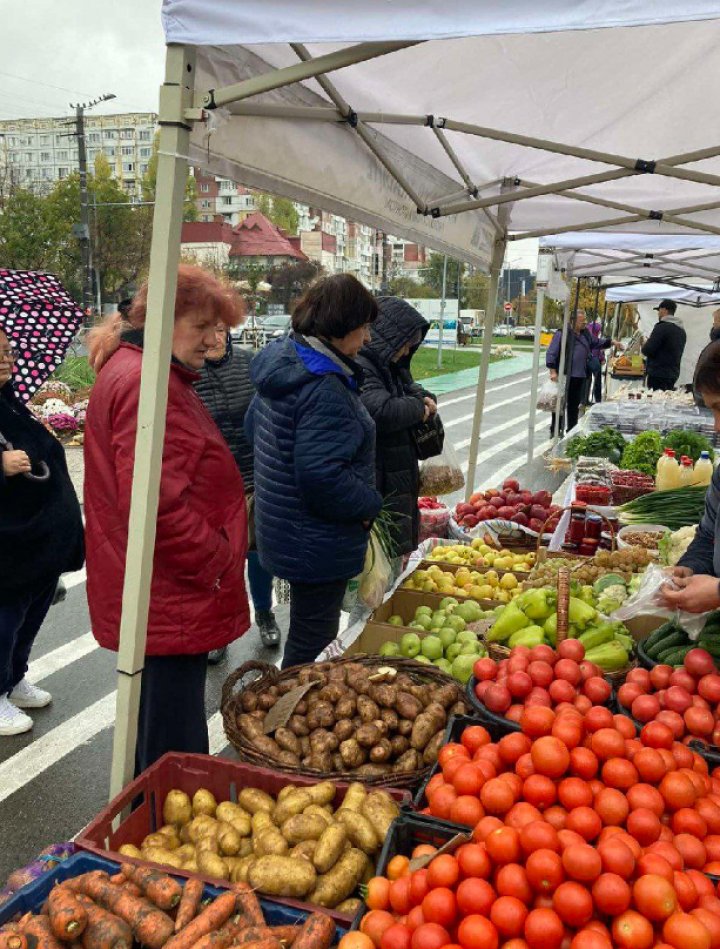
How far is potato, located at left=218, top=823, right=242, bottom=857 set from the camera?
1999 millimetres

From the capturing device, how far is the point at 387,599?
13.1ft

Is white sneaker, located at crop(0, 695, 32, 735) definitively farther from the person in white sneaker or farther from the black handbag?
the black handbag

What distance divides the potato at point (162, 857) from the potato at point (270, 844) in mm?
212

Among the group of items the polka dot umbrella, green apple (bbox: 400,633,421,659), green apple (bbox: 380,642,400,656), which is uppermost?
the polka dot umbrella

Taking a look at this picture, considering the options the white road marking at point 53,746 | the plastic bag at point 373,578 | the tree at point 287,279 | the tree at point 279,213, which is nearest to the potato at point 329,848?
the plastic bag at point 373,578

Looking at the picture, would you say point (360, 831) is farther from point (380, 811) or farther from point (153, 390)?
point (153, 390)

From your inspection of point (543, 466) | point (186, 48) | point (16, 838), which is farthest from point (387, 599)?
point (543, 466)

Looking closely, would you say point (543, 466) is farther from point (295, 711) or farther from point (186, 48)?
point (186, 48)

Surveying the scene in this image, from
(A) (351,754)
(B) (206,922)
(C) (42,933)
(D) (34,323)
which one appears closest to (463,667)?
(A) (351,754)

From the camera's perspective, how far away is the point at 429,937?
134 cm

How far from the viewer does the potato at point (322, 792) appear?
209 centimetres

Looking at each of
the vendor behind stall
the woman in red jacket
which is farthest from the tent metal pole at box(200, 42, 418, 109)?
the vendor behind stall

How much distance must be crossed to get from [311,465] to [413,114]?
5.84 feet

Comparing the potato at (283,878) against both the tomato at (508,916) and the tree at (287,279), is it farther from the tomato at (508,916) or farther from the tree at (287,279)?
the tree at (287,279)
